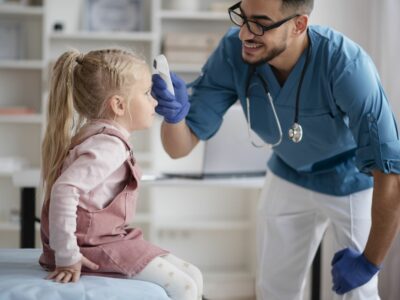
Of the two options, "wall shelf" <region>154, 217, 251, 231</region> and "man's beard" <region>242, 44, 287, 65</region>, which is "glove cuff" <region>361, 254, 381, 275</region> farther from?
"wall shelf" <region>154, 217, 251, 231</region>

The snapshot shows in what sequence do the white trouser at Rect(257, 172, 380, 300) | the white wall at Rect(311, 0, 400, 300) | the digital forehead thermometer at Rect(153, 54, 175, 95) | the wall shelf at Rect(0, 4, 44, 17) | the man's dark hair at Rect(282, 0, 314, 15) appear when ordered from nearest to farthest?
1. the digital forehead thermometer at Rect(153, 54, 175, 95)
2. the man's dark hair at Rect(282, 0, 314, 15)
3. the white trouser at Rect(257, 172, 380, 300)
4. the white wall at Rect(311, 0, 400, 300)
5. the wall shelf at Rect(0, 4, 44, 17)

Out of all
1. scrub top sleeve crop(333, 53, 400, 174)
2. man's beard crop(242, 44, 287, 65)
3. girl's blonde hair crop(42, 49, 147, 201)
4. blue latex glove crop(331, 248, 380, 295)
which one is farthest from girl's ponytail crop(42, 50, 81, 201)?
blue latex glove crop(331, 248, 380, 295)

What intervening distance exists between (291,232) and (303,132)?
0.31m

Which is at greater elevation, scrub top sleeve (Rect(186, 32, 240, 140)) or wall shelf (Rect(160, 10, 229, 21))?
wall shelf (Rect(160, 10, 229, 21))

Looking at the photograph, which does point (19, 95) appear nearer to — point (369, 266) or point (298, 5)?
point (298, 5)

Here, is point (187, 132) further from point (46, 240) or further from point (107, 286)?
point (107, 286)

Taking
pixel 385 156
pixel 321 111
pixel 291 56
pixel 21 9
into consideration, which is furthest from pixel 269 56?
pixel 21 9

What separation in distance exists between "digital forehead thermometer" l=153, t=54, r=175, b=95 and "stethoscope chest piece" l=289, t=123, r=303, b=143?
1.09 feet

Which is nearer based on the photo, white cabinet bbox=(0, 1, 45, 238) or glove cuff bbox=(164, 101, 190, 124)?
glove cuff bbox=(164, 101, 190, 124)

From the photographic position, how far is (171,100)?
5.27 feet

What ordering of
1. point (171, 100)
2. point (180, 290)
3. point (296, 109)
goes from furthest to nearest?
point (296, 109)
point (171, 100)
point (180, 290)

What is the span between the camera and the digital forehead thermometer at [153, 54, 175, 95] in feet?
4.89

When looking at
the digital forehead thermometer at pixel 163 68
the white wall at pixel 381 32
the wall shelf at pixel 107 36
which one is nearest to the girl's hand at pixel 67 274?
the digital forehead thermometer at pixel 163 68

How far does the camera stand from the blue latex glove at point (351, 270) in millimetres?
1644
